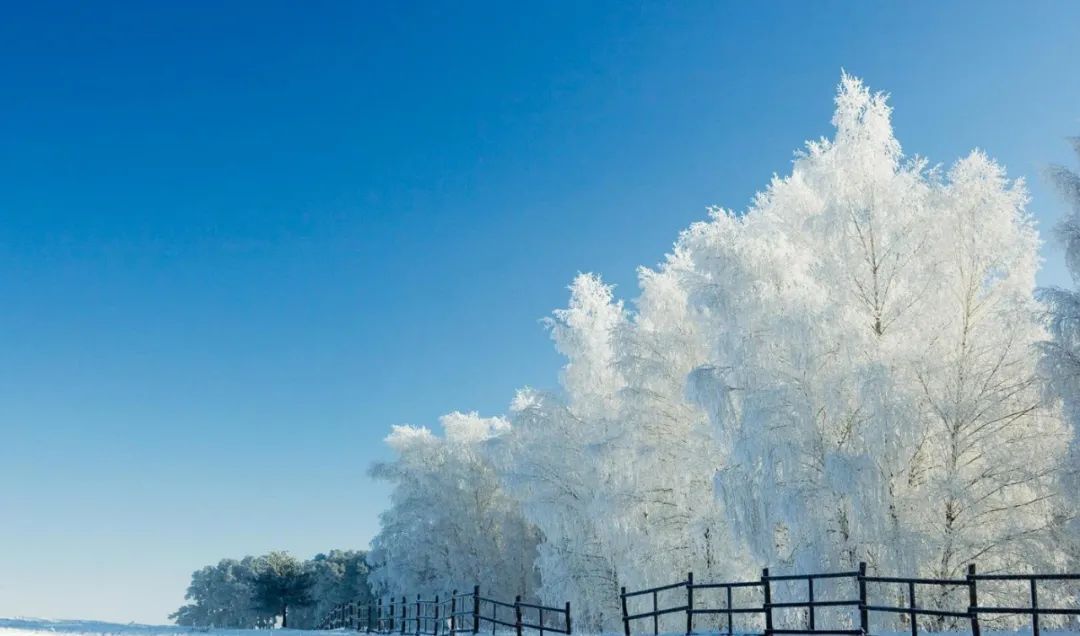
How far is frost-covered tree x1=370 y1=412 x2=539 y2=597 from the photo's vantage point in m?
48.7

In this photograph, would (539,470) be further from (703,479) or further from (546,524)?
(703,479)

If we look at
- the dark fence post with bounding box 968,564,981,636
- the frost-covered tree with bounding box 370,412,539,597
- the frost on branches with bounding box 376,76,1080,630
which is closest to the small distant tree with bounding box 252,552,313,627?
the frost-covered tree with bounding box 370,412,539,597

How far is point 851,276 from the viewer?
70.1ft

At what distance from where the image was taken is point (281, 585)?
88.0m

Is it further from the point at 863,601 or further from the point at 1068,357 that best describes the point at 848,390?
the point at 863,601

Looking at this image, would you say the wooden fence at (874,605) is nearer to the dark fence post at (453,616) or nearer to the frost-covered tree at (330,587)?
the dark fence post at (453,616)

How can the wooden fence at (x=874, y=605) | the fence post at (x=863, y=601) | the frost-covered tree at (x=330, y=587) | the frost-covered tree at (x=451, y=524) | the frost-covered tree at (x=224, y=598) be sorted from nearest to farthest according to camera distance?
the wooden fence at (x=874, y=605), the fence post at (x=863, y=601), the frost-covered tree at (x=451, y=524), the frost-covered tree at (x=330, y=587), the frost-covered tree at (x=224, y=598)

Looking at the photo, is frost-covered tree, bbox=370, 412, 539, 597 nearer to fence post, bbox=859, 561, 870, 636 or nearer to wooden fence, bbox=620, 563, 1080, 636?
wooden fence, bbox=620, 563, 1080, 636

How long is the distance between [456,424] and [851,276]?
34877mm

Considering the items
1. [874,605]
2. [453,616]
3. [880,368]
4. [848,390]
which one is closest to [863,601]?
[874,605]

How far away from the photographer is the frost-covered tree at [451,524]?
48719mm

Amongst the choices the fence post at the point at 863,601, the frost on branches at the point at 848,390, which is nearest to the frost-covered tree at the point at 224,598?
the frost on branches at the point at 848,390

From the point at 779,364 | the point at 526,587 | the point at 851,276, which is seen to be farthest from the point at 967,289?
the point at 526,587

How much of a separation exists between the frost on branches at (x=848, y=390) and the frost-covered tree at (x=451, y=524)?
2200 cm
